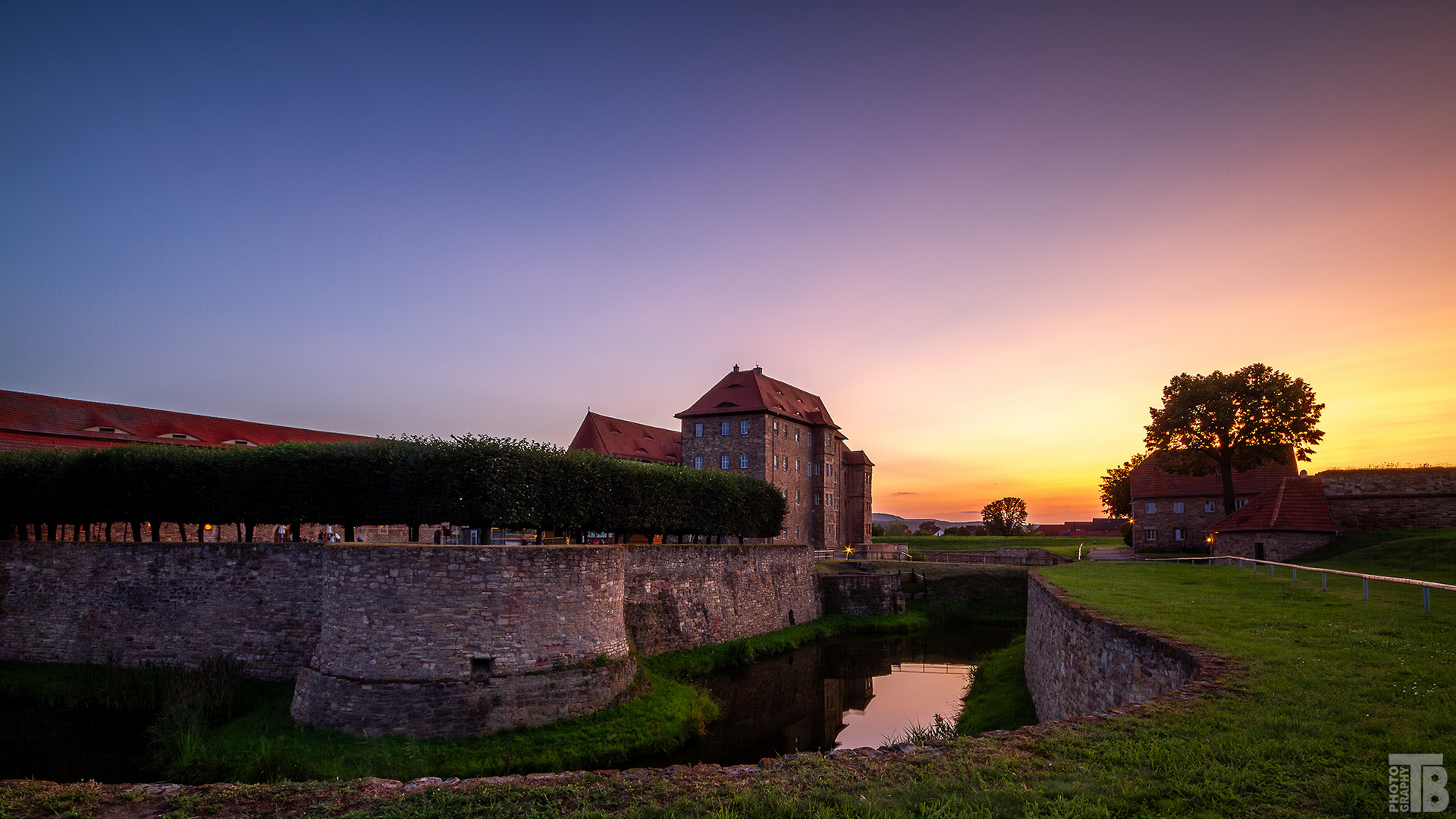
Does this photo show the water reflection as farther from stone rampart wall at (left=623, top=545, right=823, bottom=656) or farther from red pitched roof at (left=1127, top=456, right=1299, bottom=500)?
red pitched roof at (left=1127, top=456, right=1299, bottom=500)

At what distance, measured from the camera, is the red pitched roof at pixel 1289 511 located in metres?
30.4

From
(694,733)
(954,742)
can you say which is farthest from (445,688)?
(954,742)

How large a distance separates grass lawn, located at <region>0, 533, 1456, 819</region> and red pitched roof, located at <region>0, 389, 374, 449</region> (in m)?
41.6

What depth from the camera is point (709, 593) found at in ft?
87.1

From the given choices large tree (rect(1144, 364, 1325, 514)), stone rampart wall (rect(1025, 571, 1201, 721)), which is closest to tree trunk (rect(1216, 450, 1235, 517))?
large tree (rect(1144, 364, 1325, 514))

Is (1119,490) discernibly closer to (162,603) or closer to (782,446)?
(782,446)

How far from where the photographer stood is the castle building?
4959 cm

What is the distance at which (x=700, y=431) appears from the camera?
51812mm

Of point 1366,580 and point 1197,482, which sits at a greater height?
point 1197,482

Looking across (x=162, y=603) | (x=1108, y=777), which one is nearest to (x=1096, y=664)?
(x=1108, y=777)

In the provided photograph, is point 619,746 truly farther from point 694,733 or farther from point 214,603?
point 214,603

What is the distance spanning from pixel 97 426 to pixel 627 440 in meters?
34.0

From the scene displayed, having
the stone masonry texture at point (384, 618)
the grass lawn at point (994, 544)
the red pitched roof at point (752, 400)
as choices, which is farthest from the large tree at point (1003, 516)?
the stone masonry texture at point (384, 618)

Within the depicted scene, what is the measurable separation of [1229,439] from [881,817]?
150 feet
